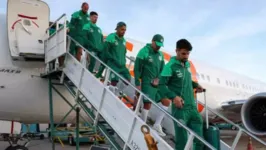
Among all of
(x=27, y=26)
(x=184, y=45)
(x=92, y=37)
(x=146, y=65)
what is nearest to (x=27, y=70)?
(x=27, y=26)

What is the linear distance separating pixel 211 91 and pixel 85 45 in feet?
26.3

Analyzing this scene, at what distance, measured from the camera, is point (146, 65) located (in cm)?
500

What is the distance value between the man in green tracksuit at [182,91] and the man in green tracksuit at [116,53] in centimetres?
155

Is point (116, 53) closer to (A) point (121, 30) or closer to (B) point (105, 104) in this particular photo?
(A) point (121, 30)

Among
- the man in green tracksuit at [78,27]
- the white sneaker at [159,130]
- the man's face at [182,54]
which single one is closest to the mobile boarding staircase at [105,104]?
the man in green tracksuit at [78,27]

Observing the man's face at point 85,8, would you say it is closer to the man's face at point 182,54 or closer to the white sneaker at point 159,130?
the white sneaker at point 159,130

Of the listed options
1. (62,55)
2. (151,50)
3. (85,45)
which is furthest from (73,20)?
(151,50)

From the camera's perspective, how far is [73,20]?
264 inches

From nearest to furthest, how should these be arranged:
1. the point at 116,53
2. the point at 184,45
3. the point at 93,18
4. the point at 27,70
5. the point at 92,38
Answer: the point at 184,45 → the point at 116,53 → the point at 27,70 → the point at 92,38 → the point at 93,18

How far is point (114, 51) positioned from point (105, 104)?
1.06 m

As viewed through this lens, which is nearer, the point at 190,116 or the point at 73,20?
the point at 190,116

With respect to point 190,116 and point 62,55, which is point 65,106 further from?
point 190,116

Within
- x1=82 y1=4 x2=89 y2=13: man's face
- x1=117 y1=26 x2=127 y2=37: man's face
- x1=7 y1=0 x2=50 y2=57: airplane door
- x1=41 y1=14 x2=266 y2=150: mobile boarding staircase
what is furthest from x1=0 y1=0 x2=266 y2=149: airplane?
x1=117 y1=26 x2=127 y2=37: man's face

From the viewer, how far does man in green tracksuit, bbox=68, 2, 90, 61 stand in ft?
21.0
